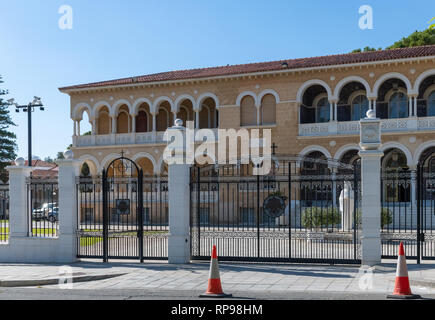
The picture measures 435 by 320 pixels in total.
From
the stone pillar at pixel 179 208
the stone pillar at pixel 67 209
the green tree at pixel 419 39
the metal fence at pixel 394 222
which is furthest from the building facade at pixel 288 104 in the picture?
the stone pillar at pixel 67 209

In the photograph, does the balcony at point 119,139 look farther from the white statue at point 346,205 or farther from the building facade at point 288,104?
the white statue at point 346,205

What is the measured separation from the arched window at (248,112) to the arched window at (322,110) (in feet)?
14.7

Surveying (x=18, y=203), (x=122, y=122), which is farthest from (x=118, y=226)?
(x=122, y=122)

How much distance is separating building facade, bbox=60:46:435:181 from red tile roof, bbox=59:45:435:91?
2.6 inches

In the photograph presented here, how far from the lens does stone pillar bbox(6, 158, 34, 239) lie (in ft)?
50.8

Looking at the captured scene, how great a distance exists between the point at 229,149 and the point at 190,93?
16.7 feet

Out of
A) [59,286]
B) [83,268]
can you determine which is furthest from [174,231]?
[59,286]

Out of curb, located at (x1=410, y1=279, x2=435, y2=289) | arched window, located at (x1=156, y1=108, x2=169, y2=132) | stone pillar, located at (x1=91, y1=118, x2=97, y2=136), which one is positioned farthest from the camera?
arched window, located at (x1=156, y1=108, x2=169, y2=132)

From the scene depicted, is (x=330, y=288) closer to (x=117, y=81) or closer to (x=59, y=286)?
(x=59, y=286)

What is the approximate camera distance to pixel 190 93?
125 feet

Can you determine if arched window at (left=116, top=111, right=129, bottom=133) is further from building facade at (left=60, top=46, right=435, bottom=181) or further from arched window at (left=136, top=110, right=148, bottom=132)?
arched window at (left=136, top=110, right=148, bottom=132)

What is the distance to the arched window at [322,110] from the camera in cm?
3734

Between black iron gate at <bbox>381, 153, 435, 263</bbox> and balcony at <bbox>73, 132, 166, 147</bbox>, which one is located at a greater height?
balcony at <bbox>73, 132, 166, 147</bbox>

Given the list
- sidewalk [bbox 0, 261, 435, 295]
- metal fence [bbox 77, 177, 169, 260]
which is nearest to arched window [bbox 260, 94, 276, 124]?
metal fence [bbox 77, 177, 169, 260]
